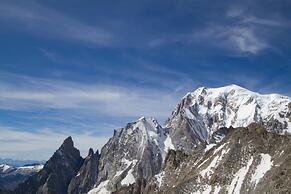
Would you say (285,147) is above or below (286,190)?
above

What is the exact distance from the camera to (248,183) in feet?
645

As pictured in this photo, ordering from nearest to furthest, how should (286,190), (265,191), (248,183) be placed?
(286,190)
(265,191)
(248,183)

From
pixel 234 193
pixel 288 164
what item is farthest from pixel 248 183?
pixel 288 164

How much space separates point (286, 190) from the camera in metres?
169

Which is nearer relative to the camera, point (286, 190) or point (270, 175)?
point (286, 190)

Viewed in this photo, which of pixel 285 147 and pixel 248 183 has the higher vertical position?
pixel 285 147

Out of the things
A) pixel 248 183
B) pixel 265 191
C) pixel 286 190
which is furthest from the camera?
pixel 248 183

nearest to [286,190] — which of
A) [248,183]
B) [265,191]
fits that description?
[265,191]

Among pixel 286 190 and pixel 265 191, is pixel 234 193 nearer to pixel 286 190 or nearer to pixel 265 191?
pixel 265 191

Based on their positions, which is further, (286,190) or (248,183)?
(248,183)

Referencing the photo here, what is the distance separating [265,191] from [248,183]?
16018 mm

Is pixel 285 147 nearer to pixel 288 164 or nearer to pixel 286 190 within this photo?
pixel 288 164

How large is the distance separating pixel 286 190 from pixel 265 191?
1288cm

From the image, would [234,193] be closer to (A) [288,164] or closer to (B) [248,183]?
(B) [248,183]
